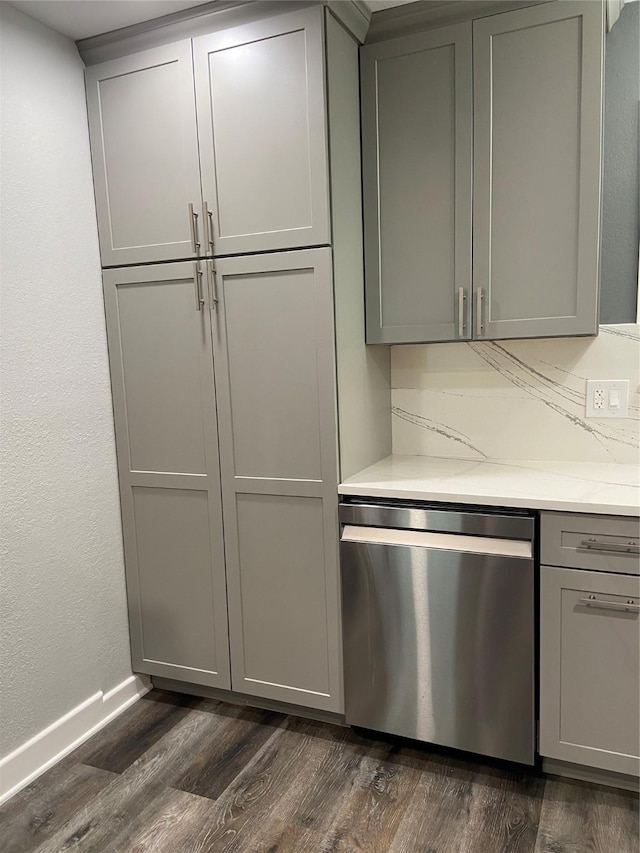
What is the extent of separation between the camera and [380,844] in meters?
1.76

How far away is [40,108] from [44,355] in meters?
0.83

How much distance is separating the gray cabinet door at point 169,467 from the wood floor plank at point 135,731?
0.44 feet

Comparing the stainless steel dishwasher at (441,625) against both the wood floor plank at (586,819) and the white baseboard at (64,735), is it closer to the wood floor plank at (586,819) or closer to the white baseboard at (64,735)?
the wood floor plank at (586,819)

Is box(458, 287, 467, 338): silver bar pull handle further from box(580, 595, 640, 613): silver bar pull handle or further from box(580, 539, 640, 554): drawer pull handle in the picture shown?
box(580, 595, 640, 613): silver bar pull handle

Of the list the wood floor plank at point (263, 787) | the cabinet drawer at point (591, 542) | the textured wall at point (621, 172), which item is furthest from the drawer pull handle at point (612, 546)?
the wood floor plank at point (263, 787)

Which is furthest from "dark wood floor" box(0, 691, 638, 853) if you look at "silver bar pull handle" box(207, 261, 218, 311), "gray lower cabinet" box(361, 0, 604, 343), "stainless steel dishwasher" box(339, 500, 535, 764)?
"silver bar pull handle" box(207, 261, 218, 311)

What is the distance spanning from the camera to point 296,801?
1.94 m

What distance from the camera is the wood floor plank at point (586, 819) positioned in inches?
67.7

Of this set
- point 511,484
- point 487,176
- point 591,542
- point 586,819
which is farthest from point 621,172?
point 586,819

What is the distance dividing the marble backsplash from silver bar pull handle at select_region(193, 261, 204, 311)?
835 mm

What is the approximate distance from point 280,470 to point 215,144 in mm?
1127

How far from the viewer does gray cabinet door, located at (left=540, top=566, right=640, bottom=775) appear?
1.80m

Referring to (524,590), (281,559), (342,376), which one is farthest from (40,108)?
(524,590)

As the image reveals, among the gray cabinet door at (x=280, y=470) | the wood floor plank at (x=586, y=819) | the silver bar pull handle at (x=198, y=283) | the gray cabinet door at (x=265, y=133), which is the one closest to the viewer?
the wood floor plank at (x=586, y=819)
